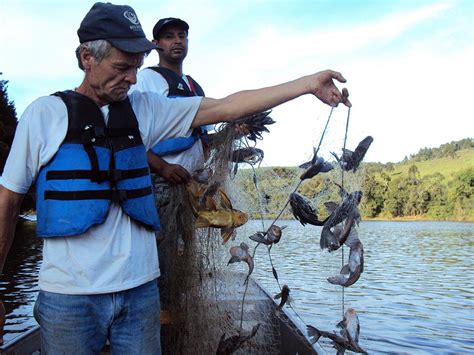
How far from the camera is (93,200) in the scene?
2490 mm

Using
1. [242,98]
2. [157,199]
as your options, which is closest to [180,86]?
[157,199]

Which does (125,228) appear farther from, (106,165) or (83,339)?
(83,339)

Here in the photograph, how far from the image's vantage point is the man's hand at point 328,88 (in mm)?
2838

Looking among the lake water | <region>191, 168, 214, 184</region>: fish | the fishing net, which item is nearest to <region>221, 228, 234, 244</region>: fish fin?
the fishing net

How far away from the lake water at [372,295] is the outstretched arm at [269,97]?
1.33 metres

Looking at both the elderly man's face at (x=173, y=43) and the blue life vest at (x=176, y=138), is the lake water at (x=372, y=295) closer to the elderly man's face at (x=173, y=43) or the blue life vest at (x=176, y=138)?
the blue life vest at (x=176, y=138)

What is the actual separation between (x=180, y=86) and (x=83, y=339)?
7.16ft

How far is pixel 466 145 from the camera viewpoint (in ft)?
263

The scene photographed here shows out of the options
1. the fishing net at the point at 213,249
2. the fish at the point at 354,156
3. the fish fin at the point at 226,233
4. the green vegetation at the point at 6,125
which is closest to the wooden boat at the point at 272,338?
the fishing net at the point at 213,249

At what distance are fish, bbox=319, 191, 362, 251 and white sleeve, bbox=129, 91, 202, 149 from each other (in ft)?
3.16

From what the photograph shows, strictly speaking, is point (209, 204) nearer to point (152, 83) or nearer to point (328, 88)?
point (152, 83)

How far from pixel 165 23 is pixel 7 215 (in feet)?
8.11

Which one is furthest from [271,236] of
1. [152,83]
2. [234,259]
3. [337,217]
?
[152,83]

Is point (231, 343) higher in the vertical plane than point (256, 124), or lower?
lower
